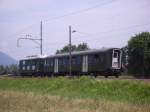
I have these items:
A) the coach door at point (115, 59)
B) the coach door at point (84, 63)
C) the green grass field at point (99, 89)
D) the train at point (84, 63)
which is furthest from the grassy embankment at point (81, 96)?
the coach door at point (115, 59)

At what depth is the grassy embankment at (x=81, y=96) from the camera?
1688 cm

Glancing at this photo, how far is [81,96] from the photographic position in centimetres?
2278

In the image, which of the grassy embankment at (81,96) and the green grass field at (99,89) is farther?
the green grass field at (99,89)

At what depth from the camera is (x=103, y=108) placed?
53.7 feet

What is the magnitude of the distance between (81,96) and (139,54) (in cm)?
3491

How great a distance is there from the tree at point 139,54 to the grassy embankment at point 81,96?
20712 millimetres

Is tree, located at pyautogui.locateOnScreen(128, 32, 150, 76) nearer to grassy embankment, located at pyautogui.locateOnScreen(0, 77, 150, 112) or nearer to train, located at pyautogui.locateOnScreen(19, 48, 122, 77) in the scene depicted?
train, located at pyautogui.locateOnScreen(19, 48, 122, 77)

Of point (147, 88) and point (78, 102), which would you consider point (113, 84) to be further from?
point (78, 102)

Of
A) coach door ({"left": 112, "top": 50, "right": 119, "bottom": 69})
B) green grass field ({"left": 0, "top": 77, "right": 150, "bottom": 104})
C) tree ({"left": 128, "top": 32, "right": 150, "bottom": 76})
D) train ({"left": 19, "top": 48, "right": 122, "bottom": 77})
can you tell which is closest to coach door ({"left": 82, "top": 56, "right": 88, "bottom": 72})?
train ({"left": 19, "top": 48, "right": 122, "bottom": 77})

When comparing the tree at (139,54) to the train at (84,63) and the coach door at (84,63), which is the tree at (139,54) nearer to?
the train at (84,63)

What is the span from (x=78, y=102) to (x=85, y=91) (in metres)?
8.04

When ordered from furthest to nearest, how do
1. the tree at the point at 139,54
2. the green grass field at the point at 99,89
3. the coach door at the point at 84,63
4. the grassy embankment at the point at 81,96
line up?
the tree at the point at 139,54 < the coach door at the point at 84,63 < the green grass field at the point at 99,89 < the grassy embankment at the point at 81,96

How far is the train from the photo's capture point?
35.4m

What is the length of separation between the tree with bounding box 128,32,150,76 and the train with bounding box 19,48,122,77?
12.8 m
